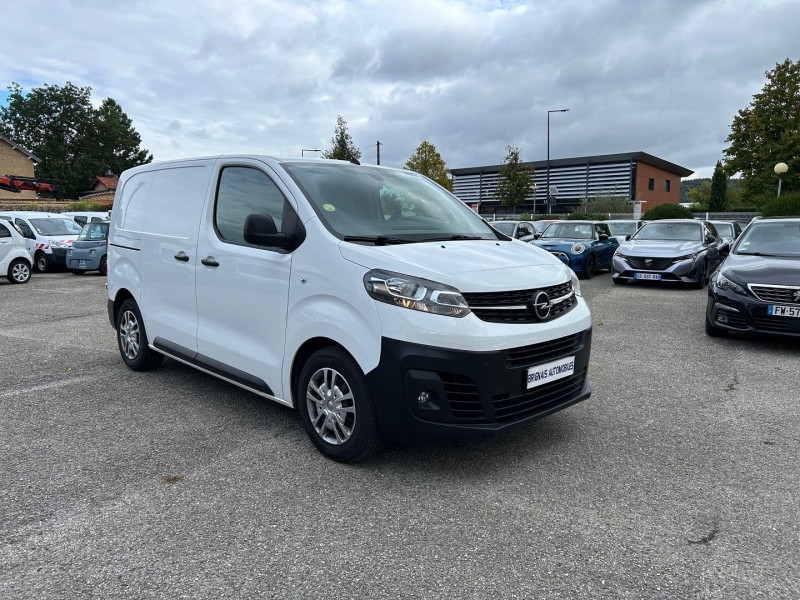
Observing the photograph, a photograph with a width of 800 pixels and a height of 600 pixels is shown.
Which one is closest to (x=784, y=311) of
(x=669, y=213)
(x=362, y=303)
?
(x=362, y=303)

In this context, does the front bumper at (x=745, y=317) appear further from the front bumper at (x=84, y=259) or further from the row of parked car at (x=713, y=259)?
the front bumper at (x=84, y=259)

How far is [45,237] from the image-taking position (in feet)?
57.3

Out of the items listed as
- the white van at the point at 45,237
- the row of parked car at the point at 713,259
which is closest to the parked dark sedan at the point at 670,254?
the row of parked car at the point at 713,259

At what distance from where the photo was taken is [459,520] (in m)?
3.03

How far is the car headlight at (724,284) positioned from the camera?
6825 millimetres

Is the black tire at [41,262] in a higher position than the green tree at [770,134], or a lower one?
lower

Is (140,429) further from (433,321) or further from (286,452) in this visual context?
(433,321)

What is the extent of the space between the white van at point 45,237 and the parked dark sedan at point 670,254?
1533 cm

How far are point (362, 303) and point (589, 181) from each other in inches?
2299

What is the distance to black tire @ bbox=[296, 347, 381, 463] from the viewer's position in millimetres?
3396

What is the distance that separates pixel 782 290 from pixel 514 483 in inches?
189

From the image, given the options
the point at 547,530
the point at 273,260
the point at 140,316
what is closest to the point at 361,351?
the point at 273,260

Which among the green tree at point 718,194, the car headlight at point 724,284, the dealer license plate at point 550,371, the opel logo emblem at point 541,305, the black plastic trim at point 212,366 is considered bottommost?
the black plastic trim at point 212,366

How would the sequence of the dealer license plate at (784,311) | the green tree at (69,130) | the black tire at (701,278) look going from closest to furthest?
the dealer license plate at (784,311)
the black tire at (701,278)
the green tree at (69,130)
